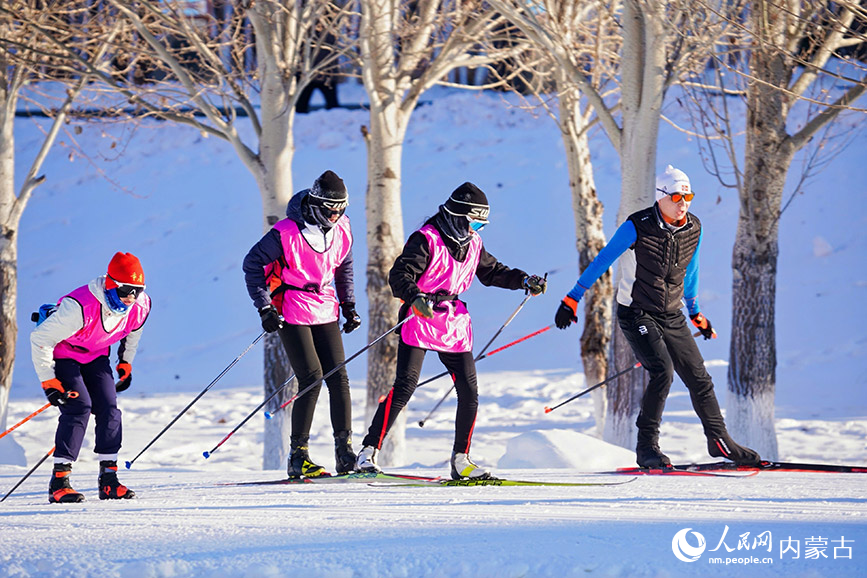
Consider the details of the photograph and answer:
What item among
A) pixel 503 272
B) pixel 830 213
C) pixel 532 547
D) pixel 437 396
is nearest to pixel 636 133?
pixel 503 272

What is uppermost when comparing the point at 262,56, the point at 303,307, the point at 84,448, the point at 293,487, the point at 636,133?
the point at 262,56

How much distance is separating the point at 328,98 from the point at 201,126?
Answer: 18.2m

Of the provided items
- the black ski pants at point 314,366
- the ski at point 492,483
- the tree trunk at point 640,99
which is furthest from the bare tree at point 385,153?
the ski at point 492,483

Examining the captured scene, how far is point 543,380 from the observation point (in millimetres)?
15852

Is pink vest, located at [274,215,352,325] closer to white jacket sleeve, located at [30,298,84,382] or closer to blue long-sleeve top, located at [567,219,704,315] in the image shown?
white jacket sleeve, located at [30,298,84,382]

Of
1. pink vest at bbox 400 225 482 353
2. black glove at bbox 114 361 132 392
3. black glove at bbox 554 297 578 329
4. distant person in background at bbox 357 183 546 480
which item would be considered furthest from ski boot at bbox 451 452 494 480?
black glove at bbox 114 361 132 392

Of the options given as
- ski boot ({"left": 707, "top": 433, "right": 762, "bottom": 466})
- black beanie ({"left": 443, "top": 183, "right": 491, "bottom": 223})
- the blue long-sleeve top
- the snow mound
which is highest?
black beanie ({"left": 443, "top": 183, "right": 491, "bottom": 223})

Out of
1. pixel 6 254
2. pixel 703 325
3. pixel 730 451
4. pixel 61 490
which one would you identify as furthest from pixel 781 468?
pixel 6 254

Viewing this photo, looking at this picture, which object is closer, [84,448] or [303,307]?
[303,307]

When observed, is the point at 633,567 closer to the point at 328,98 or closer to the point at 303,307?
the point at 303,307

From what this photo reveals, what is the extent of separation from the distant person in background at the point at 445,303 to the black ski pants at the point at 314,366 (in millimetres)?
371

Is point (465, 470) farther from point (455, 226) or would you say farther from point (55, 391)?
point (55, 391)

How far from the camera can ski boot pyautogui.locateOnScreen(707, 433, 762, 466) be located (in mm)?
6203

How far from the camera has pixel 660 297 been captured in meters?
6.10
